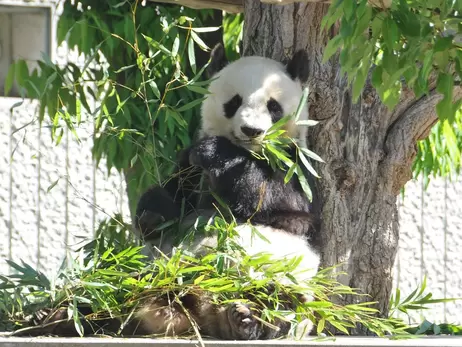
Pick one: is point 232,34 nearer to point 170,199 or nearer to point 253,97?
point 253,97

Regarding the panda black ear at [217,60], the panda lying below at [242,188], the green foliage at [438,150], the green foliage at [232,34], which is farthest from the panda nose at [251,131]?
the green foliage at [232,34]

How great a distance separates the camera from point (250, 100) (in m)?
3.85

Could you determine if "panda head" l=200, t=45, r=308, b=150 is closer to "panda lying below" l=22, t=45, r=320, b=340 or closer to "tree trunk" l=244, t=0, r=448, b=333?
"panda lying below" l=22, t=45, r=320, b=340

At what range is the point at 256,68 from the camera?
155 inches

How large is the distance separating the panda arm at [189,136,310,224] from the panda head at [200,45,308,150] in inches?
4.1

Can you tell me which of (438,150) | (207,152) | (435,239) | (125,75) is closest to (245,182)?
(207,152)

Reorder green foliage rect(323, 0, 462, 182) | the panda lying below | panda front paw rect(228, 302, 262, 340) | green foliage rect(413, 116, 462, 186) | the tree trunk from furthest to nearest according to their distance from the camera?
1. green foliage rect(413, 116, 462, 186)
2. the tree trunk
3. the panda lying below
4. panda front paw rect(228, 302, 262, 340)
5. green foliage rect(323, 0, 462, 182)

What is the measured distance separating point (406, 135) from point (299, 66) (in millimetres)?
601

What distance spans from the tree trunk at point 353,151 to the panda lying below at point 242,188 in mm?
184

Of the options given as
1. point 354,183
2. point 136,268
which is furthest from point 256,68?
point 136,268

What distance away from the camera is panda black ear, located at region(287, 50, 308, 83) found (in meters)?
3.99

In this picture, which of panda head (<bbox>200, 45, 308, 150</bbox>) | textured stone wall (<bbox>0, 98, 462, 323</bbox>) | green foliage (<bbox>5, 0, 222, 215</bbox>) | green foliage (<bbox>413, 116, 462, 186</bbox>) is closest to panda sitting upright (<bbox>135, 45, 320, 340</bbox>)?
panda head (<bbox>200, 45, 308, 150</bbox>)

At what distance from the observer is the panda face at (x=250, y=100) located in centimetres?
382

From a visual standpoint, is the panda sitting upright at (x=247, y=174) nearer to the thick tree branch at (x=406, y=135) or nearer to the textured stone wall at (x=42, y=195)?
the thick tree branch at (x=406, y=135)
